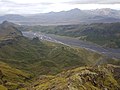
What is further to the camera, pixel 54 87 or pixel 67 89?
pixel 54 87

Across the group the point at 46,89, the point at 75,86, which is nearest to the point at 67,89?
the point at 75,86

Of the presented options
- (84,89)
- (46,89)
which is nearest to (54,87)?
(46,89)

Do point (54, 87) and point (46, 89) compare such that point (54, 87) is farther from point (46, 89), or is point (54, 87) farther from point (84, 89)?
point (84, 89)

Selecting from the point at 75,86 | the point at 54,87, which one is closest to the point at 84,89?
the point at 75,86

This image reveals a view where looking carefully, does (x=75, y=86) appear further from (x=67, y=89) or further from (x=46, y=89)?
(x=46, y=89)

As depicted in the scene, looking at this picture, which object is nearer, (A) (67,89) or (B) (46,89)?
(A) (67,89)

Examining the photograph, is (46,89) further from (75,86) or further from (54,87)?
(75,86)
